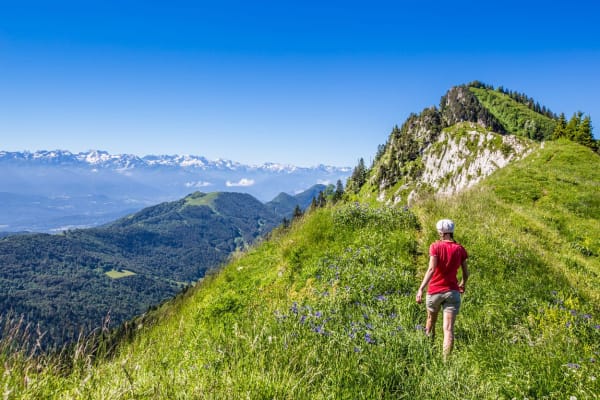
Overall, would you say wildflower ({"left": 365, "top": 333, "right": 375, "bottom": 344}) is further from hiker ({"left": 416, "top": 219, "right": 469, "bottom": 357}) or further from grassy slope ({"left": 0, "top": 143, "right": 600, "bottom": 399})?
hiker ({"left": 416, "top": 219, "right": 469, "bottom": 357})

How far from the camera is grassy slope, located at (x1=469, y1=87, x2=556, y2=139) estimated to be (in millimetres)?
138500

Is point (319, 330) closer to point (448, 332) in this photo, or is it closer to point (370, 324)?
point (370, 324)

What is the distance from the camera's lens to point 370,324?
221 inches

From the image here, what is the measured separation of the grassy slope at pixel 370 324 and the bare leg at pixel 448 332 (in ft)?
0.46

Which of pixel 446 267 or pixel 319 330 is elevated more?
pixel 446 267

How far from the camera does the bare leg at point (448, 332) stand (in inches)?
218

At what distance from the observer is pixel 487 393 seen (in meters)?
4.18

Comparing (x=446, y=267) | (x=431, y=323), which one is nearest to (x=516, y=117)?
(x=446, y=267)

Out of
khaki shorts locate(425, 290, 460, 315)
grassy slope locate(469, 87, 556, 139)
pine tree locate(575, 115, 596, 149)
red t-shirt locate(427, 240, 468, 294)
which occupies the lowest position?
khaki shorts locate(425, 290, 460, 315)

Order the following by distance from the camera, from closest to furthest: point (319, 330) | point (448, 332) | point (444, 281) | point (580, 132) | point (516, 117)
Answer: point (319, 330) → point (448, 332) → point (444, 281) → point (580, 132) → point (516, 117)

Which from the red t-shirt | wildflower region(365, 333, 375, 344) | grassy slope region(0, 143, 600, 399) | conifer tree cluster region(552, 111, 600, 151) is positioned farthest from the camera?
conifer tree cluster region(552, 111, 600, 151)

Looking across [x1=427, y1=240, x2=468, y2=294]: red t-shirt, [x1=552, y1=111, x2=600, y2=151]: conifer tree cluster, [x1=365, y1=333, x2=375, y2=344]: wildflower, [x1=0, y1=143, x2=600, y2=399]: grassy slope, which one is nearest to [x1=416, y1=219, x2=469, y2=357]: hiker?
[x1=427, y1=240, x2=468, y2=294]: red t-shirt

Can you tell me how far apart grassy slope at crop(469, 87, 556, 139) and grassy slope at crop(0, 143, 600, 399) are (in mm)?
150668

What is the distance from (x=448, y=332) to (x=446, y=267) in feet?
3.70
